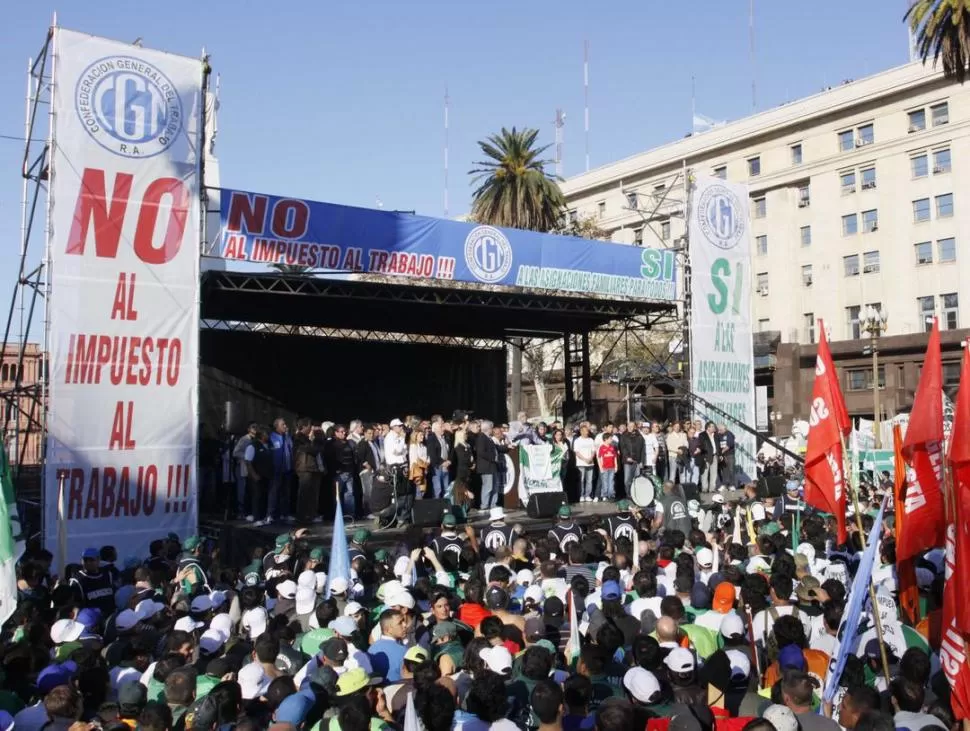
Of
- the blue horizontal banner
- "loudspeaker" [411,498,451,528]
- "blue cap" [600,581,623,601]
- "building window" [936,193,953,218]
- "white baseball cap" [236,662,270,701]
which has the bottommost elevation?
"white baseball cap" [236,662,270,701]

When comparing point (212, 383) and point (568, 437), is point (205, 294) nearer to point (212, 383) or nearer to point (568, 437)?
point (212, 383)

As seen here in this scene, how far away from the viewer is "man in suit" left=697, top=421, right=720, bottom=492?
60.7 feet

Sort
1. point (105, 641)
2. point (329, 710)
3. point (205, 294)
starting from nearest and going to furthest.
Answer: point (329, 710), point (105, 641), point (205, 294)

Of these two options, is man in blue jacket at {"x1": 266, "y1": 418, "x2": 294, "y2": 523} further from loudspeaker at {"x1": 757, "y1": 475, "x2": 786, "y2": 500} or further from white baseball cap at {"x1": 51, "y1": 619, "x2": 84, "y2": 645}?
white baseball cap at {"x1": 51, "y1": 619, "x2": 84, "y2": 645}

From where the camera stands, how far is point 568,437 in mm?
17875

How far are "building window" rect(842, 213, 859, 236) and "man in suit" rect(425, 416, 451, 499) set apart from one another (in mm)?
35355

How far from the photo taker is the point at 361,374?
24422 mm

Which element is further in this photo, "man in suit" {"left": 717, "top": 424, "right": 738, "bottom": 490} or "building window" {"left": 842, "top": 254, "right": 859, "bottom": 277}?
"building window" {"left": 842, "top": 254, "right": 859, "bottom": 277}

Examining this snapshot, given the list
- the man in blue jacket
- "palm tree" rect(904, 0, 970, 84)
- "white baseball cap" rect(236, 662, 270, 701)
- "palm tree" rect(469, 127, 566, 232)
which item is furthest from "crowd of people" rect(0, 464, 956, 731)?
"palm tree" rect(469, 127, 566, 232)

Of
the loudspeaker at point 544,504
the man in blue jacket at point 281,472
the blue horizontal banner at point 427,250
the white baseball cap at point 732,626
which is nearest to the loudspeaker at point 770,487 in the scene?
the loudspeaker at point 544,504

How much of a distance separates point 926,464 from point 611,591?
2.43m

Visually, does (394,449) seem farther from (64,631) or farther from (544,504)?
(64,631)

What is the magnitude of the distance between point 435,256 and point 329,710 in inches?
513

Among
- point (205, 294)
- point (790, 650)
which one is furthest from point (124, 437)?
point (790, 650)
